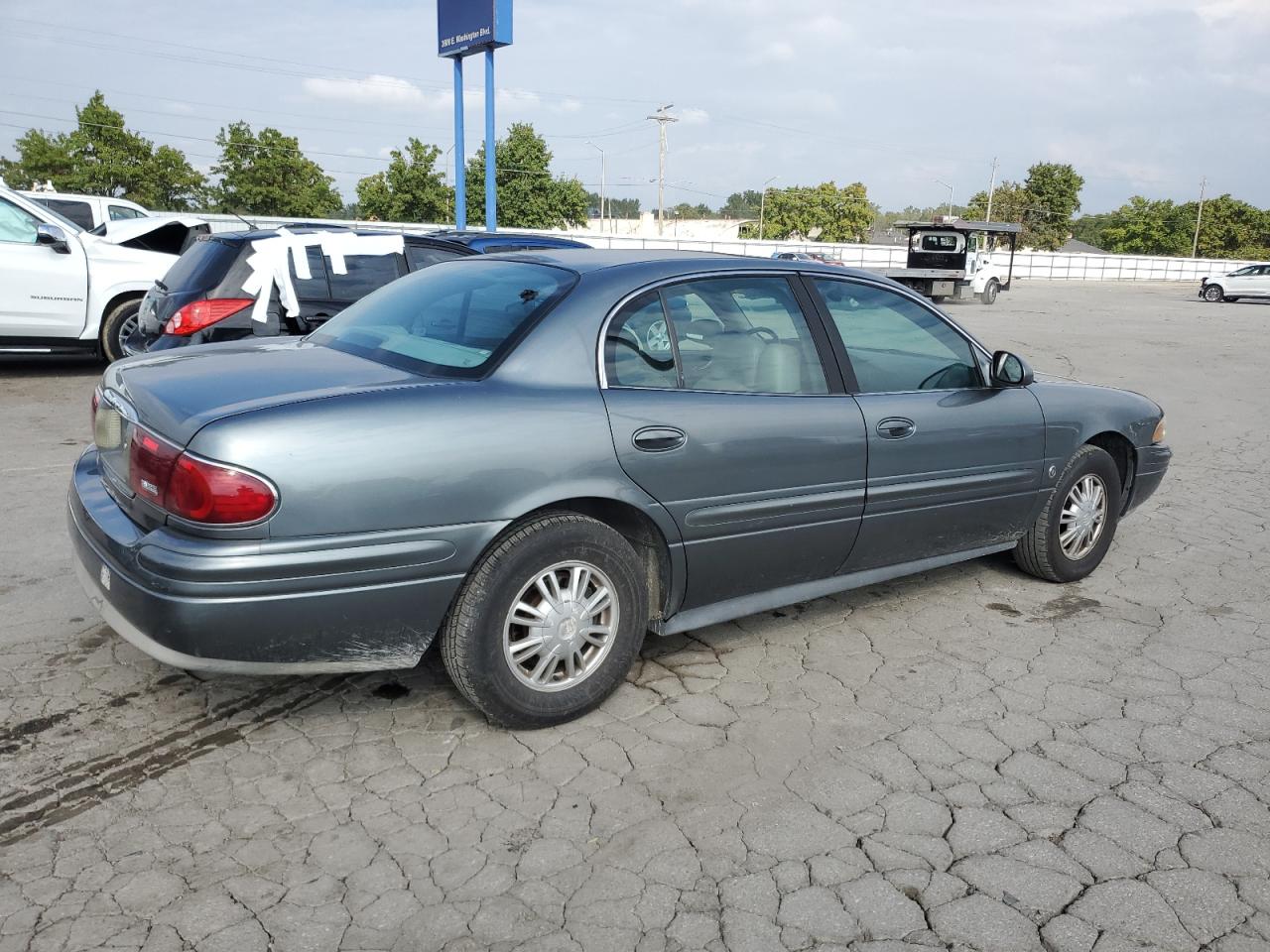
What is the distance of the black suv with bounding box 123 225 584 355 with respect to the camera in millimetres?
7496

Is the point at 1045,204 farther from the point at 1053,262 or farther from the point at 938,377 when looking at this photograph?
the point at 938,377

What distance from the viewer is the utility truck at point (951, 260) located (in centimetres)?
2917

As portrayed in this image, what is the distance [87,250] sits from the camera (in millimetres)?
10133

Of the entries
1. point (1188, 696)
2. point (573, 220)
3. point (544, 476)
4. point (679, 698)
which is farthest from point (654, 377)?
point (573, 220)

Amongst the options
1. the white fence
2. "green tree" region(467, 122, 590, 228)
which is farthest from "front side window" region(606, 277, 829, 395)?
"green tree" region(467, 122, 590, 228)

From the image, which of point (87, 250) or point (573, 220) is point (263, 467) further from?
point (573, 220)

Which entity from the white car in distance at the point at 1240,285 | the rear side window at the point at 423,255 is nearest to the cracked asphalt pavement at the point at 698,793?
the rear side window at the point at 423,255

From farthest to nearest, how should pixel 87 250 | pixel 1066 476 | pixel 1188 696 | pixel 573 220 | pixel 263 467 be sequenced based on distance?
pixel 573 220
pixel 87 250
pixel 1066 476
pixel 1188 696
pixel 263 467

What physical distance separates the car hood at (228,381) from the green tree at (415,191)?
62574mm

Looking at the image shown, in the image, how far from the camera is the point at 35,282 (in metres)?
9.87

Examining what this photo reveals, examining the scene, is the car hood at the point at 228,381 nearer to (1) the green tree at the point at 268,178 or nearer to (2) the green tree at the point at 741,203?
(1) the green tree at the point at 268,178

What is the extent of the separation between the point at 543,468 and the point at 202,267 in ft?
18.3

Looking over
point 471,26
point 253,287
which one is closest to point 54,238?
point 253,287

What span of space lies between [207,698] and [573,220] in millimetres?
77757
